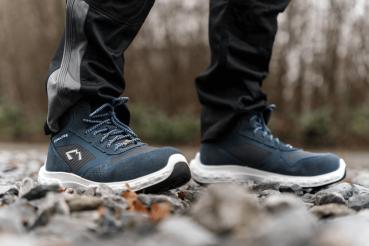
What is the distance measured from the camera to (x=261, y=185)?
6.20 feet

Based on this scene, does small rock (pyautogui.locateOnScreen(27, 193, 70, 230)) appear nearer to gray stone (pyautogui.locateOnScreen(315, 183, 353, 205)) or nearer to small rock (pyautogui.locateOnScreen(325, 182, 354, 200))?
gray stone (pyautogui.locateOnScreen(315, 183, 353, 205))

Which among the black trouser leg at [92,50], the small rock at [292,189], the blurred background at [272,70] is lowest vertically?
the blurred background at [272,70]

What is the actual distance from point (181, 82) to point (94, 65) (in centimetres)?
648

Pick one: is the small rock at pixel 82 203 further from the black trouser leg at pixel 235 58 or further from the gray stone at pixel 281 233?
the black trouser leg at pixel 235 58

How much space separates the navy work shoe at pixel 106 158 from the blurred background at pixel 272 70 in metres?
5.63

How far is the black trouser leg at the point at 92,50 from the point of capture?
1.65 metres

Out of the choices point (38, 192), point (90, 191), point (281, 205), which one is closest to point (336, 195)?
point (281, 205)

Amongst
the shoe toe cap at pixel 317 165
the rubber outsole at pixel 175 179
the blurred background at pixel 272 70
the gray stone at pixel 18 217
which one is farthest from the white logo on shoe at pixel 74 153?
the blurred background at pixel 272 70

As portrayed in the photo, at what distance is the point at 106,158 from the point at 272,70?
19.4 ft

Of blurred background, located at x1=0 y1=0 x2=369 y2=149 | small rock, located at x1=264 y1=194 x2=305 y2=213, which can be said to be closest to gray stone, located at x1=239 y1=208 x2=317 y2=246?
small rock, located at x1=264 y1=194 x2=305 y2=213

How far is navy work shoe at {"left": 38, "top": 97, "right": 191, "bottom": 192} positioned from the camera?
161 centimetres

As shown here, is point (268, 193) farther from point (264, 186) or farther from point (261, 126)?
point (261, 126)

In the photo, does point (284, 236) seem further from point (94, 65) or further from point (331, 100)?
point (331, 100)

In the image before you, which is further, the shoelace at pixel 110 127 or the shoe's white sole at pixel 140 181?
the shoelace at pixel 110 127
